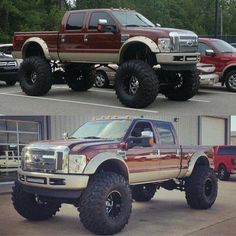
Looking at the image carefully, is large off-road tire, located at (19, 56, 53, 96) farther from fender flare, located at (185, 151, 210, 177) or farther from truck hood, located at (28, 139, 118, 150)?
truck hood, located at (28, 139, 118, 150)

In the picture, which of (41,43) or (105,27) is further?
(41,43)

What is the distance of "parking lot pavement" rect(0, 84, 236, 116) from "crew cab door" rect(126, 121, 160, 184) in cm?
224

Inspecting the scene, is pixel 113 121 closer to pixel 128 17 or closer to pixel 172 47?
pixel 172 47

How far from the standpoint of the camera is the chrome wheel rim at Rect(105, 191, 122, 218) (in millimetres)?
8547

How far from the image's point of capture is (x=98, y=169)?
8586mm

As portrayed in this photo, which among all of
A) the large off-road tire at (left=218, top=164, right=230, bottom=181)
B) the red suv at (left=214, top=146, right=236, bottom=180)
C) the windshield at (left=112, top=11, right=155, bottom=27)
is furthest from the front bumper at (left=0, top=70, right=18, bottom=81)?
the large off-road tire at (left=218, top=164, right=230, bottom=181)

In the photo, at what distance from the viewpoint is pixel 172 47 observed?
11.8 metres

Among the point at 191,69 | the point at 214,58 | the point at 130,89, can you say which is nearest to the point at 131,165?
the point at 130,89

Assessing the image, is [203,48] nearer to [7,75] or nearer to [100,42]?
[100,42]

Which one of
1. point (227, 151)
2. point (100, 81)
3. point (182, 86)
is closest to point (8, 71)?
point (100, 81)

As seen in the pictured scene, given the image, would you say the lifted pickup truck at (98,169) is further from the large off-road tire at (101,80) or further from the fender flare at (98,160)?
the large off-road tire at (101,80)

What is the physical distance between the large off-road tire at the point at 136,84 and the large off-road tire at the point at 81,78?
355 cm

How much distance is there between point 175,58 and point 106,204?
4.64m

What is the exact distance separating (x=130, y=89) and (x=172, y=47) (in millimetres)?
1376
